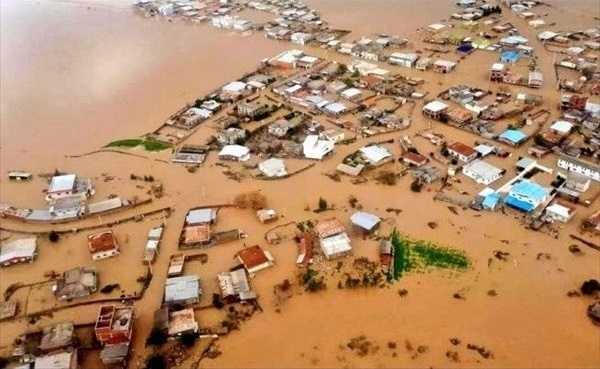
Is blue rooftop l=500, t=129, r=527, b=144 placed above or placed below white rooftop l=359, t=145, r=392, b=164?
below

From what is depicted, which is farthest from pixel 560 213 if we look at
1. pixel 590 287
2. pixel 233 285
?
pixel 233 285

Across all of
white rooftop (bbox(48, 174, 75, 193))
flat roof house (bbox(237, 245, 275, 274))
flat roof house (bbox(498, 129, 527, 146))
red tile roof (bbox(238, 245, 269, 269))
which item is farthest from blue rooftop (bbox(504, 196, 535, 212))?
white rooftop (bbox(48, 174, 75, 193))

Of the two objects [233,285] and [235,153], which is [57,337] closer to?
[233,285]

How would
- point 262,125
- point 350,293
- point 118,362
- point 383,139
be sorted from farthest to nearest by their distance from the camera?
point 262,125 → point 383,139 → point 350,293 → point 118,362

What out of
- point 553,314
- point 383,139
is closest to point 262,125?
point 383,139

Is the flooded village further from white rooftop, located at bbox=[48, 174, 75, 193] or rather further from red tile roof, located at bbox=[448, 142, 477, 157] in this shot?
white rooftop, located at bbox=[48, 174, 75, 193]

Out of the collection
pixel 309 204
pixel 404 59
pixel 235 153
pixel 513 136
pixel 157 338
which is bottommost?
pixel 513 136

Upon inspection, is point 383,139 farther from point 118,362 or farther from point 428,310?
point 118,362
